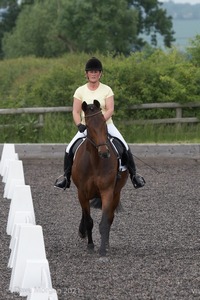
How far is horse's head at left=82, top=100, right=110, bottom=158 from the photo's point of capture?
33.8ft

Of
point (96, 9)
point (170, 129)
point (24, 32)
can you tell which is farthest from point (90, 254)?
point (24, 32)

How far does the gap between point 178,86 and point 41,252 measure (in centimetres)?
1435

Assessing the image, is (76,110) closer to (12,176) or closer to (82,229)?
(82,229)

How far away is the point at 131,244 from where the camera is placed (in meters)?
11.3

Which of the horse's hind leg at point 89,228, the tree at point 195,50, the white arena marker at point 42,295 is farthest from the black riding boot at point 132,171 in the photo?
the tree at point 195,50

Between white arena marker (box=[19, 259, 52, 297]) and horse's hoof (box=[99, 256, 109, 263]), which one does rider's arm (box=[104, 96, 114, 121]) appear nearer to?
horse's hoof (box=[99, 256, 109, 263])

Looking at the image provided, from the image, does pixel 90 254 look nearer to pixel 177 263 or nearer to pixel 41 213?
pixel 177 263

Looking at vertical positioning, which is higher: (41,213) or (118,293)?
(118,293)

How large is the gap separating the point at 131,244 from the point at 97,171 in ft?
3.54

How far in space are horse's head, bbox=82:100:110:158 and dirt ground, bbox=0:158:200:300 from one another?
1.19m

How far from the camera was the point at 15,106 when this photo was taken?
23.0m

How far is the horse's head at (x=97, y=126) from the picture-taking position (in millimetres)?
10312

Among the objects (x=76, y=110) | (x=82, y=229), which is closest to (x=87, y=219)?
(x=82, y=229)

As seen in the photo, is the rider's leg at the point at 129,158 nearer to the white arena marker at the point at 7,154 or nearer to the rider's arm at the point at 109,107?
the rider's arm at the point at 109,107
